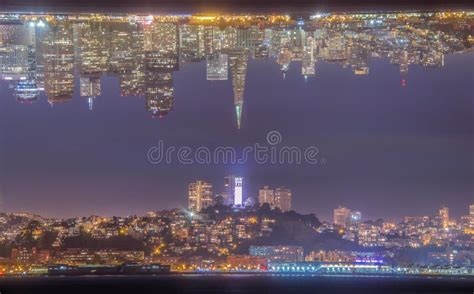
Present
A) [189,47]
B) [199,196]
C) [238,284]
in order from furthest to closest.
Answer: [199,196] → [189,47] → [238,284]

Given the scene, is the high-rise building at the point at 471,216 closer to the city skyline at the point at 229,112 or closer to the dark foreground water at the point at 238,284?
the city skyline at the point at 229,112

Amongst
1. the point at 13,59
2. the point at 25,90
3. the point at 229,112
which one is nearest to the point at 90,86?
the point at 25,90

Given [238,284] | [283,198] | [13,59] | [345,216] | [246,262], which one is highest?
[13,59]

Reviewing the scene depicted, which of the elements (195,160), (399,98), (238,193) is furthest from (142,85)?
(399,98)

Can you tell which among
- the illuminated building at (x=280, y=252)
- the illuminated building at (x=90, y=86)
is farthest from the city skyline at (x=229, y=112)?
the illuminated building at (x=280, y=252)

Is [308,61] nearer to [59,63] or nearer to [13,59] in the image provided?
[59,63]

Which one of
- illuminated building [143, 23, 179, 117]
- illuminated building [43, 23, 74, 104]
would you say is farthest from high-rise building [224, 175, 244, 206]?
illuminated building [43, 23, 74, 104]

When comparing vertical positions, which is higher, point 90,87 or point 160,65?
point 160,65
